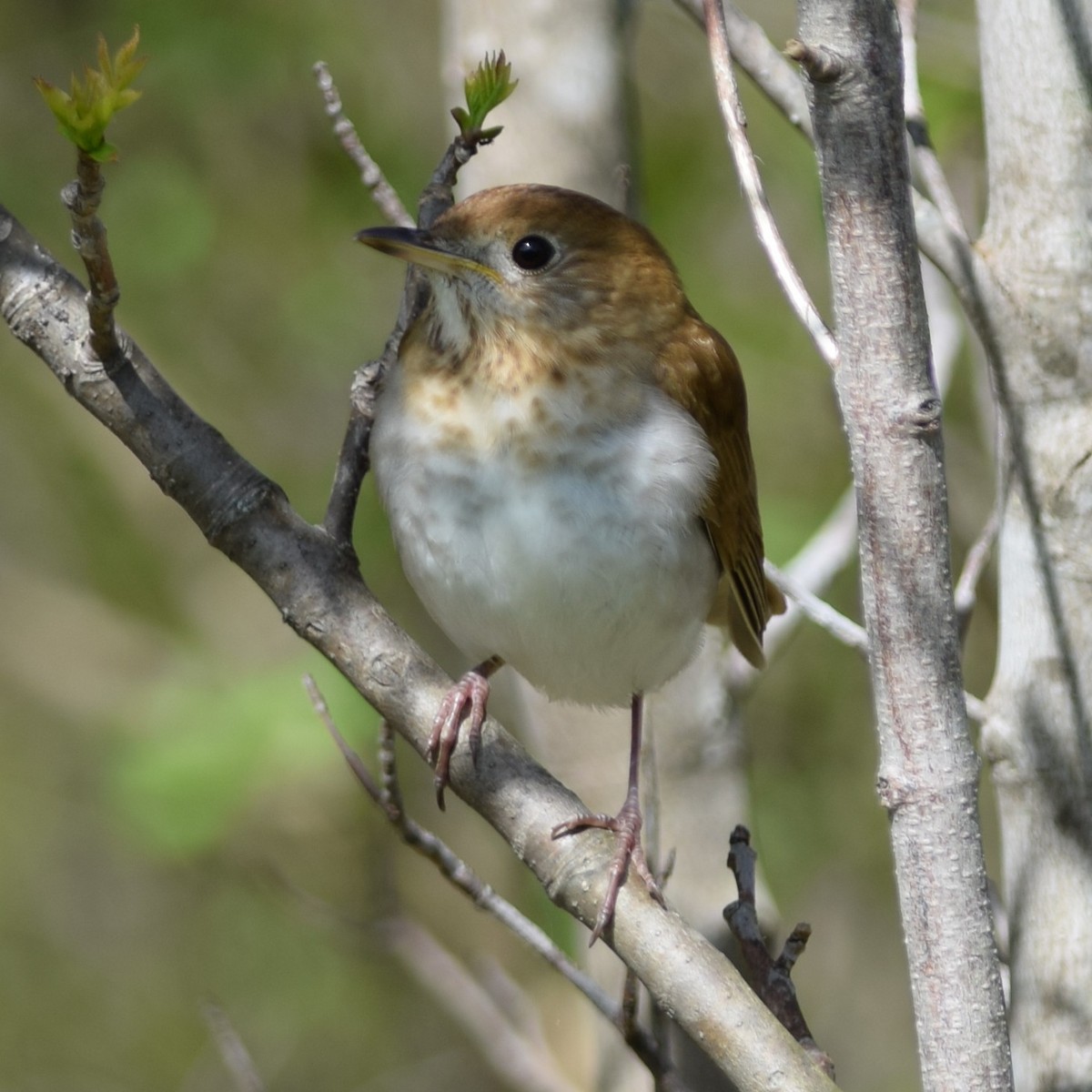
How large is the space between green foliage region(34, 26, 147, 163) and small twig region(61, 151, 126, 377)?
0.02m

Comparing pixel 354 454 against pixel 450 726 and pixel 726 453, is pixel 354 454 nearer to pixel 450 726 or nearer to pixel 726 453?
pixel 450 726

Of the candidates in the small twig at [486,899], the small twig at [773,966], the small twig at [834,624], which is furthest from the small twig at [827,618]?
the small twig at [486,899]

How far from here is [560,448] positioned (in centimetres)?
276

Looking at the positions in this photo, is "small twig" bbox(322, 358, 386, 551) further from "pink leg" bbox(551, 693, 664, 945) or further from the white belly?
"pink leg" bbox(551, 693, 664, 945)

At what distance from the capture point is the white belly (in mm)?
2744

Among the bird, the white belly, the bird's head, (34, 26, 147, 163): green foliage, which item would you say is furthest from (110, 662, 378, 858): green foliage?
(34, 26, 147, 163): green foliage

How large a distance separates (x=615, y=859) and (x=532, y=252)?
4.15ft

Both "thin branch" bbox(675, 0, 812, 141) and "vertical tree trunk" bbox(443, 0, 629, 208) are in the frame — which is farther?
"vertical tree trunk" bbox(443, 0, 629, 208)

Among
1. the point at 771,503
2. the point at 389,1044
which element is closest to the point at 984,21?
the point at 771,503

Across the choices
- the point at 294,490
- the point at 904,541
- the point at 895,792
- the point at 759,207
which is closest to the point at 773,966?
the point at 895,792

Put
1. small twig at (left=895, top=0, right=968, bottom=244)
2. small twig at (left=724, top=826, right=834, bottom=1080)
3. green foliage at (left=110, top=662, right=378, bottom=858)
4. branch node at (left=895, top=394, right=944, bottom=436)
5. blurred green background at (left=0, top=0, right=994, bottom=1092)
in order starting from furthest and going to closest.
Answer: blurred green background at (left=0, top=0, right=994, bottom=1092) < green foliage at (left=110, top=662, right=378, bottom=858) < small twig at (left=895, top=0, right=968, bottom=244) < small twig at (left=724, top=826, right=834, bottom=1080) < branch node at (left=895, top=394, right=944, bottom=436)

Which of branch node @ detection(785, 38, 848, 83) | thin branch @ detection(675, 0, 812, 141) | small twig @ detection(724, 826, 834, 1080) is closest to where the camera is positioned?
branch node @ detection(785, 38, 848, 83)

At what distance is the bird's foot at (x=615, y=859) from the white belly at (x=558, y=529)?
1.71 feet

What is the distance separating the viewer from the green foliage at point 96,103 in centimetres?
170
